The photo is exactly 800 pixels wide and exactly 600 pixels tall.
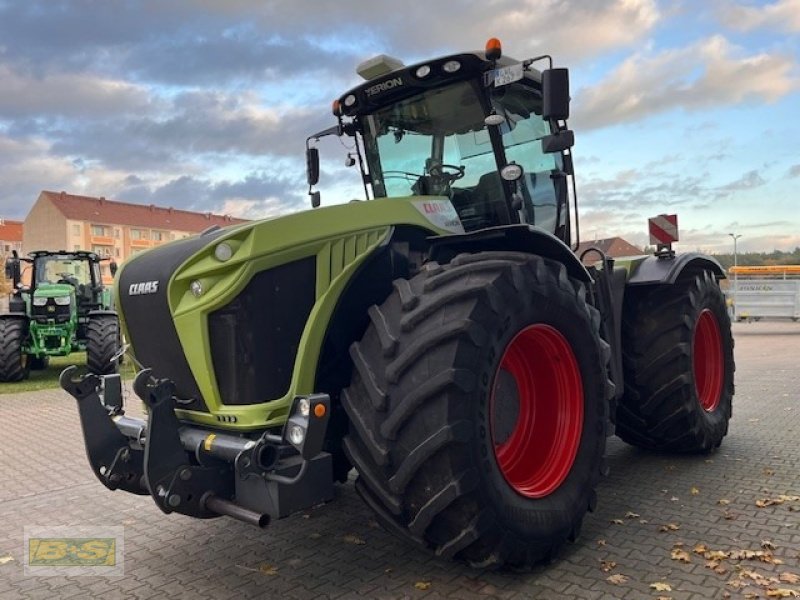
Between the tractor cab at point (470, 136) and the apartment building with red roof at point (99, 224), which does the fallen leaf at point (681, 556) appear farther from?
the apartment building with red roof at point (99, 224)

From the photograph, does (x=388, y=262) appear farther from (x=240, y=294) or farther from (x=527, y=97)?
(x=527, y=97)

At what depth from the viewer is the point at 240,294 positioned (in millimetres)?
3104

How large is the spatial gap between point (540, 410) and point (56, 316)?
12.6 metres

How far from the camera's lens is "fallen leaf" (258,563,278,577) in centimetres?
353

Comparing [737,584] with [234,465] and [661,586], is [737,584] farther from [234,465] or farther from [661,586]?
[234,465]

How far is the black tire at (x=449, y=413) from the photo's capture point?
2.92m

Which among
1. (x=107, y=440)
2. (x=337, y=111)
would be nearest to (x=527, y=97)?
(x=337, y=111)

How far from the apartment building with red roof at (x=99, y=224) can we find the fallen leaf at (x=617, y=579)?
2421 inches

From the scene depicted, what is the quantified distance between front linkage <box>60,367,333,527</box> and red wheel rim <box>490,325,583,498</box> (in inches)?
46.6

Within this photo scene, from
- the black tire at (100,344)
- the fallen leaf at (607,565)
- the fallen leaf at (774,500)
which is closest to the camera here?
the fallen leaf at (607,565)

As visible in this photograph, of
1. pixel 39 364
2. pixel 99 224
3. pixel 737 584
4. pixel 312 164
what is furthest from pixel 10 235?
pixel 737 584

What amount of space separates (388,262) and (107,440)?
1.80 metres

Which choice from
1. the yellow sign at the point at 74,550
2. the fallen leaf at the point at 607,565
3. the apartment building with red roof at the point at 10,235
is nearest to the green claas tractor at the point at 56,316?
the yellow sign at the point at 74,550

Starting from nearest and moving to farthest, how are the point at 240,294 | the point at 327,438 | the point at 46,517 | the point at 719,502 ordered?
the point at 240,294 → the point at 327,438 → the point at 719,502 → the point at 46,517
